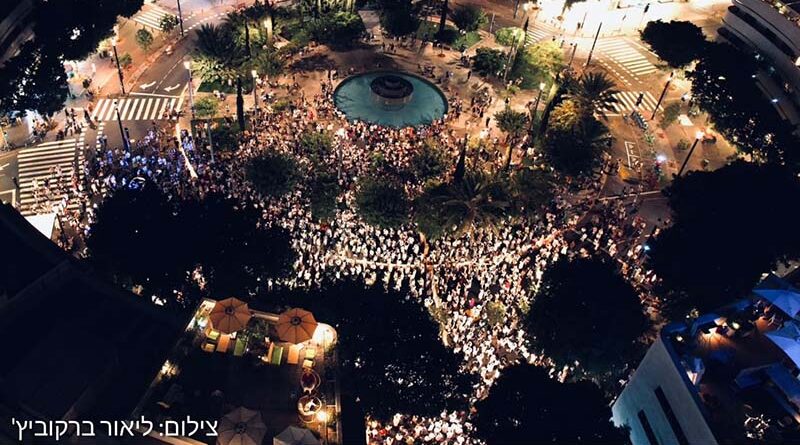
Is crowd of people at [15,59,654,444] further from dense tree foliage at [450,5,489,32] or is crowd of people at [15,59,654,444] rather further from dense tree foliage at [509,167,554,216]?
dense tree foliage at [450,5,489,32]

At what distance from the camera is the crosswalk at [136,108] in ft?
204

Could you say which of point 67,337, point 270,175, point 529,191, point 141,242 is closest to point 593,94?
point 529,191

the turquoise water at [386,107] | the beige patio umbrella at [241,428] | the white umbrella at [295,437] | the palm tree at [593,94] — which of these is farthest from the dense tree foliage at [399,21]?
the white umbrella at [295,437]

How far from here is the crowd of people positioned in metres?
42.9

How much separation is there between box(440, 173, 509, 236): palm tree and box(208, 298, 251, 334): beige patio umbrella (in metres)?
20.8

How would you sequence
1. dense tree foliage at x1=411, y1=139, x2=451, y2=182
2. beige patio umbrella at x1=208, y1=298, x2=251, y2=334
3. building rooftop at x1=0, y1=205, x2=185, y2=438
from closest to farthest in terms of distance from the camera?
beige patio umbrella at x1=208, y1=298, x2=251, y2=334 → building rooftop at x1=0, y1=205, x2=185, y2=438 → dense tree foliage at x1=411, y1=139, x2=451, y2=182

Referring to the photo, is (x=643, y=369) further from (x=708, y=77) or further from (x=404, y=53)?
(x=404, y=53)

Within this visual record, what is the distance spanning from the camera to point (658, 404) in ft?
105

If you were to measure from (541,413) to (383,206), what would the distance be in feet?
67.9

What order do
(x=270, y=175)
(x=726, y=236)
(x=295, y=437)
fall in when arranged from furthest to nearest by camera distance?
1. (x=270, y=175)
2. (x=726, y=236)
3. (x=295, y=437)

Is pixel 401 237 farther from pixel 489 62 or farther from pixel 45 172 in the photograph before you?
pixel 45 172

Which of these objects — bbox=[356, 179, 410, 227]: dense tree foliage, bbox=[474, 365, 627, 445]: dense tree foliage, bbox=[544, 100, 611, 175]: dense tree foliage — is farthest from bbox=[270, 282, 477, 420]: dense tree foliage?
bbox=[544, 100, 611, 175]: dense tree foliage

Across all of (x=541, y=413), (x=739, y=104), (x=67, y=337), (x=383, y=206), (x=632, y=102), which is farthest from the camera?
(x=632, y=102)

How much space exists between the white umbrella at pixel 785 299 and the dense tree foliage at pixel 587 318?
31.1 ft
